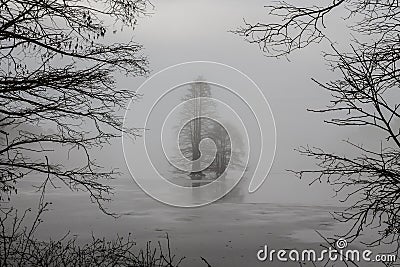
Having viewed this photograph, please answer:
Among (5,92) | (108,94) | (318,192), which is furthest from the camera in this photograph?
(318,192)

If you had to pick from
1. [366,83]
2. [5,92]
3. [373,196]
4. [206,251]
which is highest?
[5,92]

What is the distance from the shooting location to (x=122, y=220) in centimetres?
1217

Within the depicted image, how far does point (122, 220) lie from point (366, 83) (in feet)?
32.1

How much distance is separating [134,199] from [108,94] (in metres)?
12.2

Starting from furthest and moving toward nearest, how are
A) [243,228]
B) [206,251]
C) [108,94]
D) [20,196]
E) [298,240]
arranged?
[20,196] → [243,228] → [298,240] → [206,251] → [108,94]

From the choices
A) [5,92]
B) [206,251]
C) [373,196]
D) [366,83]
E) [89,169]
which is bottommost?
[206,251]

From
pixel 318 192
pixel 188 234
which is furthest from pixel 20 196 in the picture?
pixel 318 192

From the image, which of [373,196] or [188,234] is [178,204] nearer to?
[188,234]

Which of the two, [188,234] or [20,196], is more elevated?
[20,196]

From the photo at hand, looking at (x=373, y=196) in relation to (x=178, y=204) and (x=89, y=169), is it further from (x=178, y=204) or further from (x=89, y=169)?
(x=178, y=204)

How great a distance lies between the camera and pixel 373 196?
360 cm

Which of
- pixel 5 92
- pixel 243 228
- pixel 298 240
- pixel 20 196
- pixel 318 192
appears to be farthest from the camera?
pixel 318 192

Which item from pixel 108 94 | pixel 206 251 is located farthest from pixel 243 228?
pixel 108 94

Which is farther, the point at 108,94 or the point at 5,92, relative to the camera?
the point at 108,94
